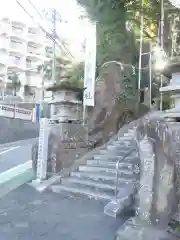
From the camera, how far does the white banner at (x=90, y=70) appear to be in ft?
31.1

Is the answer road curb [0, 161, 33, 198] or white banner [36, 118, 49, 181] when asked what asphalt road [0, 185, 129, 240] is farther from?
white banner [36, 118, 49, 181]

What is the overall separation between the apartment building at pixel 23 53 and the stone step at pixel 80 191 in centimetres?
3731

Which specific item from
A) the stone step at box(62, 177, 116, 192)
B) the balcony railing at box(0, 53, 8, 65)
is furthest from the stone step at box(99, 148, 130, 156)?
the balcony railing at box(0, 53, 8, 65)

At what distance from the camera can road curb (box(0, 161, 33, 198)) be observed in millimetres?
8344

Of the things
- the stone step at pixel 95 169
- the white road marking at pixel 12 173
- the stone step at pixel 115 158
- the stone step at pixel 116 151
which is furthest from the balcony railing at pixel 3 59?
the stone step at pixel 95 169

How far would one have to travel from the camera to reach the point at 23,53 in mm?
48656

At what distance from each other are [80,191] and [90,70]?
4.26m

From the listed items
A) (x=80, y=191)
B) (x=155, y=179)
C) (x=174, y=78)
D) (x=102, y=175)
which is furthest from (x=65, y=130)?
(x=155, y=179)

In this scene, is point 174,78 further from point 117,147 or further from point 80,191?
point 117,147

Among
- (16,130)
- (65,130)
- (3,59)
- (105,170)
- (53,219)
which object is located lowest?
(53,219)

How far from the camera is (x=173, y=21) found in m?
14.9

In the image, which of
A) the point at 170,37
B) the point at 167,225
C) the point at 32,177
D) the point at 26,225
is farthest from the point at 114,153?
the point at 170,37

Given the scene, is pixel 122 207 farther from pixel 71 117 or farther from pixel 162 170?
pixel 71 117

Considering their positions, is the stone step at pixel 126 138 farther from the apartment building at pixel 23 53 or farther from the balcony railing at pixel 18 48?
the balcony railing at pixel 18 48
